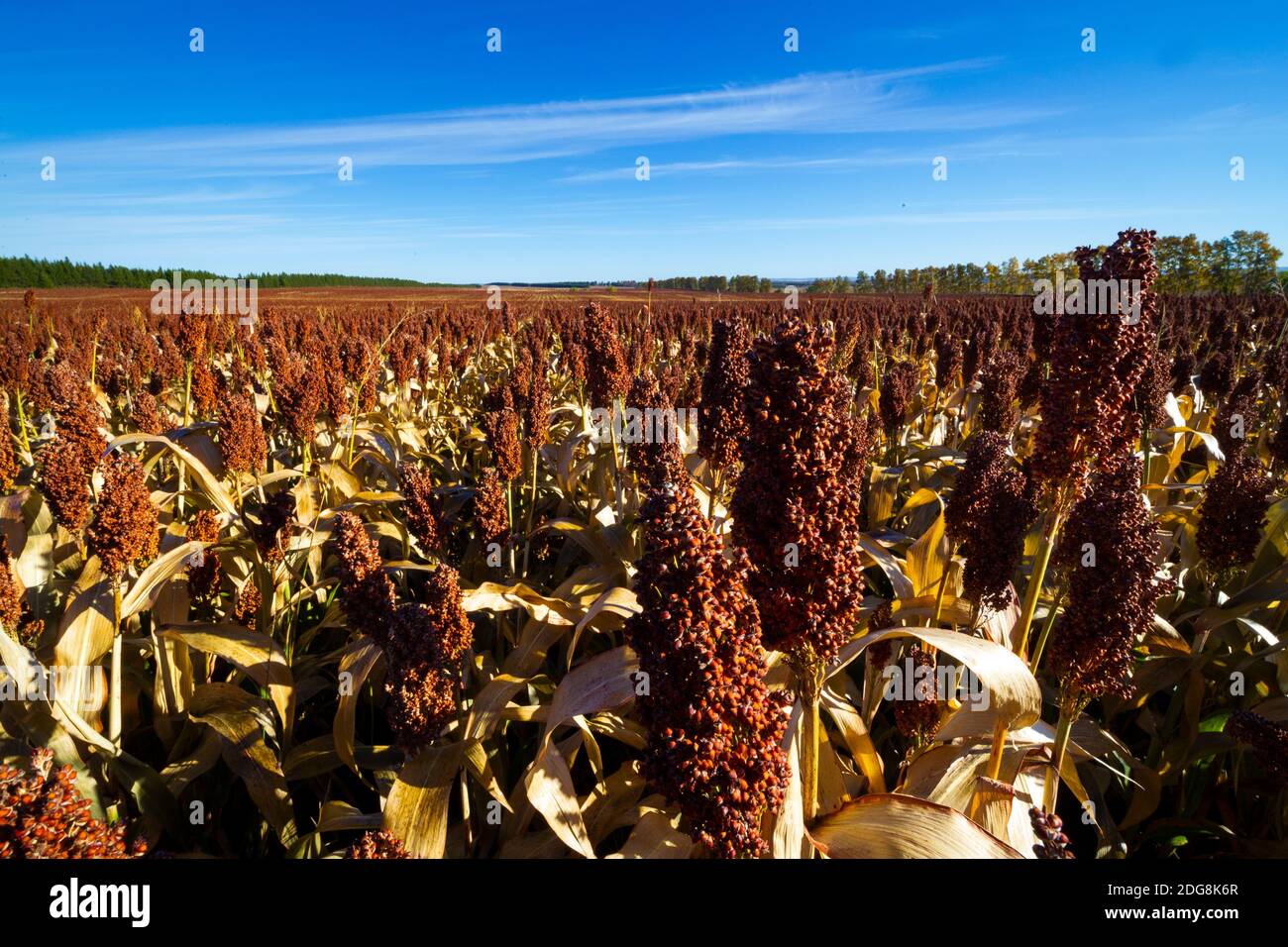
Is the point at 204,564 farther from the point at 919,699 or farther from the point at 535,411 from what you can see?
the point at 919,699

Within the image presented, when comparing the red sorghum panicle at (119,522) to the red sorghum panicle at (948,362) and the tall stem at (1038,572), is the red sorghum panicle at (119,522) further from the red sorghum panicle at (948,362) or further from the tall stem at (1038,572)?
the red sorghum panicle at (948,362)

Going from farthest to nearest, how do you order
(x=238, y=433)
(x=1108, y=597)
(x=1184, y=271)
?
(x=1184, y=271), (x=238, y=433), (x=1108, y=597)

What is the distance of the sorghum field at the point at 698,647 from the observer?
1450 millimetres

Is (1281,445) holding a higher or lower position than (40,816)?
higher

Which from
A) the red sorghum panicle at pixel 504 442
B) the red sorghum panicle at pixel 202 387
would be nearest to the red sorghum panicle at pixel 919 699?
the red sorghum panicle at pixel 504 442

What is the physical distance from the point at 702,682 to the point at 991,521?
1432mm

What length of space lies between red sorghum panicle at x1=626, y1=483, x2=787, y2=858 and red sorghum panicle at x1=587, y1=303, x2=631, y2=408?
338 centimetres

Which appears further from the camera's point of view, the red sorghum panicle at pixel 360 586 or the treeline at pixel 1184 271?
the treeline at pixel 1184 271

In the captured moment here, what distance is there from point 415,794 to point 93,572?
8.45 feet

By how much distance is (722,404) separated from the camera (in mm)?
3039

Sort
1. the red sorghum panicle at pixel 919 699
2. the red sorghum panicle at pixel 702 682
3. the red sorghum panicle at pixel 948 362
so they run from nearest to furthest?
the red sorghum panicle at pixel 702 682
the red sorghum panicle at pixel 919 699
the red sorghum panicle at pixel 948 362

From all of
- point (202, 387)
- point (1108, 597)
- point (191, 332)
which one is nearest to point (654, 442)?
point (1108, 597)

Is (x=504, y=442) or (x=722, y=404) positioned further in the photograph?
(x=504, y=442)

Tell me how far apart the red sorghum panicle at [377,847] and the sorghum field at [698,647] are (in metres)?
0.01
